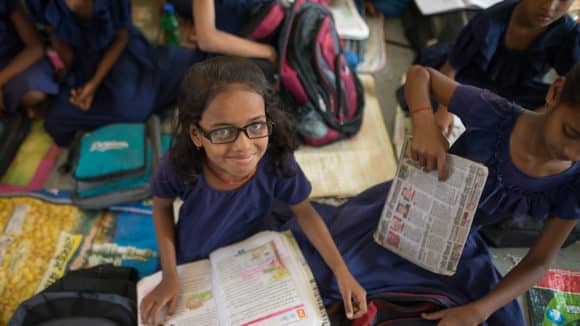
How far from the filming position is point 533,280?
919 millimetres

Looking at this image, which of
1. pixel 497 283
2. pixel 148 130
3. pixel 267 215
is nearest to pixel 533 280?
pixel 497 283

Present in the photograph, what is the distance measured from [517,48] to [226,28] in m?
1.00

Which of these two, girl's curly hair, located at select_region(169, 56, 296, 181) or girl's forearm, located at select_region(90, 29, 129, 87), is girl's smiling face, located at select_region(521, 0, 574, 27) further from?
girl's forearm, located at select_region(90, 29, 129, 87)

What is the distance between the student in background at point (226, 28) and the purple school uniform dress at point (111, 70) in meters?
0.24

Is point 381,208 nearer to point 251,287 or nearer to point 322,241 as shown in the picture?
point 322,241

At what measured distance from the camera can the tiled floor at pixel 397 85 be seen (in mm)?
1268

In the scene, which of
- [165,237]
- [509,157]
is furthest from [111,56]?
[509,157]

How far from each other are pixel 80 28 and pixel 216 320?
3.81 feet

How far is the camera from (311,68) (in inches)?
59.3

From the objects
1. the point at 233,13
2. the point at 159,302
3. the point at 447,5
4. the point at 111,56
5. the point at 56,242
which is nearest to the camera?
the point at 159,302

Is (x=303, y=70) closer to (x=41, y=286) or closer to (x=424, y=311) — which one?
(x=424, y=311)

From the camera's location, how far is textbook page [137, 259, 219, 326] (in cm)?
89

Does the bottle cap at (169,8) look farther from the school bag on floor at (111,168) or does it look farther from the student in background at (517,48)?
the student in background at (517,48)

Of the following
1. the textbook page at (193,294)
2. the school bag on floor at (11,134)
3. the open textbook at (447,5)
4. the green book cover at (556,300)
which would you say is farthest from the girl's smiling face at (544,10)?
the school bag on floor at (11,134)
